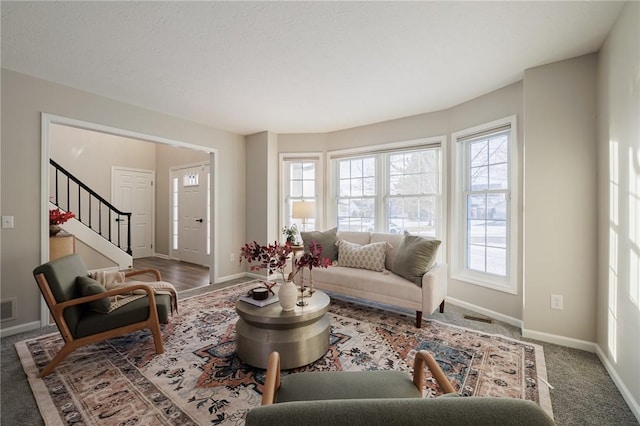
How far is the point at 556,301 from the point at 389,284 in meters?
1.48

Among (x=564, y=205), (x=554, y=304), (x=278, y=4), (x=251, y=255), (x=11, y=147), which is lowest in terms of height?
(x=554, y=304)

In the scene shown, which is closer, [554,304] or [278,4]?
[278,4]

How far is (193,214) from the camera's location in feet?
19.7

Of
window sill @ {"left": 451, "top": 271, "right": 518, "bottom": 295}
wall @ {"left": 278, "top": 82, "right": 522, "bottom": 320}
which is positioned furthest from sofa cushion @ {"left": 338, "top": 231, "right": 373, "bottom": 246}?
window sill @ {"left": 451, "top": 271, "right": 518, "bottom": 295}

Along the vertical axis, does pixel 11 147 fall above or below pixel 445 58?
below

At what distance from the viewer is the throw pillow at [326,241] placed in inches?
148

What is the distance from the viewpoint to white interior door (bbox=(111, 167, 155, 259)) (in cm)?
618

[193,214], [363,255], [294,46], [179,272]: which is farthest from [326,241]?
[193,214]

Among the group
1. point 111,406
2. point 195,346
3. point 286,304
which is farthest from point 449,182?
point 111,406

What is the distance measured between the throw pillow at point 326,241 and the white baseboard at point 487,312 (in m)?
1.61

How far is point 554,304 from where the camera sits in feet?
8.32

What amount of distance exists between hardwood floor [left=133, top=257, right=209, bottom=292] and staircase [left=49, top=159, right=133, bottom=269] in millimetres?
573

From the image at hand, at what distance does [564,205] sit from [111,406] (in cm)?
378

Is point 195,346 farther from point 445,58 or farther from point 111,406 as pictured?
point 445,58
